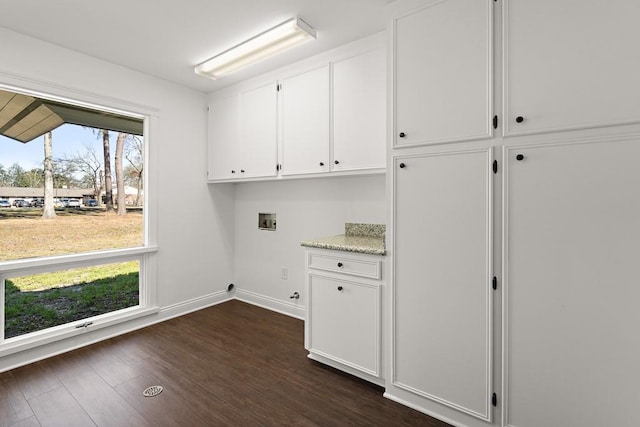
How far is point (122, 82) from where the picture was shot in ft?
9.84

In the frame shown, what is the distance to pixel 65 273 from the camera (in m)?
2.78

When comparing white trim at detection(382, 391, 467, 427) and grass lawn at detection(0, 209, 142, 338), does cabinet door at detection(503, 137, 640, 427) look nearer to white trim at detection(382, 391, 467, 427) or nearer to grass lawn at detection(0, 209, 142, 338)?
white trim at detection(382, 391, 467, 427)

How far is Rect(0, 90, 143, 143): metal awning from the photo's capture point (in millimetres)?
2457

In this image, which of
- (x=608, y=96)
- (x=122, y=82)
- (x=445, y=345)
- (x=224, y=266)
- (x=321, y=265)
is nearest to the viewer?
(x=608, y=96)

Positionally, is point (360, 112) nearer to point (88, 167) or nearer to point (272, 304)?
point (272, 304)

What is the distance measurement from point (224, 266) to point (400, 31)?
10.7ft

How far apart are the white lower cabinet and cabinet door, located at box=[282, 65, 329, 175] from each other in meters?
0.86

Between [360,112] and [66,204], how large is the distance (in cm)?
275

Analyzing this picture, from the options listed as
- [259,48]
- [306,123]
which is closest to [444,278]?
[306,123]

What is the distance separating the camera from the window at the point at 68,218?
2504mm

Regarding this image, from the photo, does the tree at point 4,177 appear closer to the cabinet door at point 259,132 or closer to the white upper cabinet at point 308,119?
the white upper cabinet at point 308,119

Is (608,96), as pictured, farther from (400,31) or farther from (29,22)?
(29,22)

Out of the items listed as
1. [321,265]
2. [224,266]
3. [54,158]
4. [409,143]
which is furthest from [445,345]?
[54,158]

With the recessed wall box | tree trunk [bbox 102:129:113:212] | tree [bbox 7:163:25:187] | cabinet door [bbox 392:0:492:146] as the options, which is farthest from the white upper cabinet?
tree [bbox 7:163:25:187]
